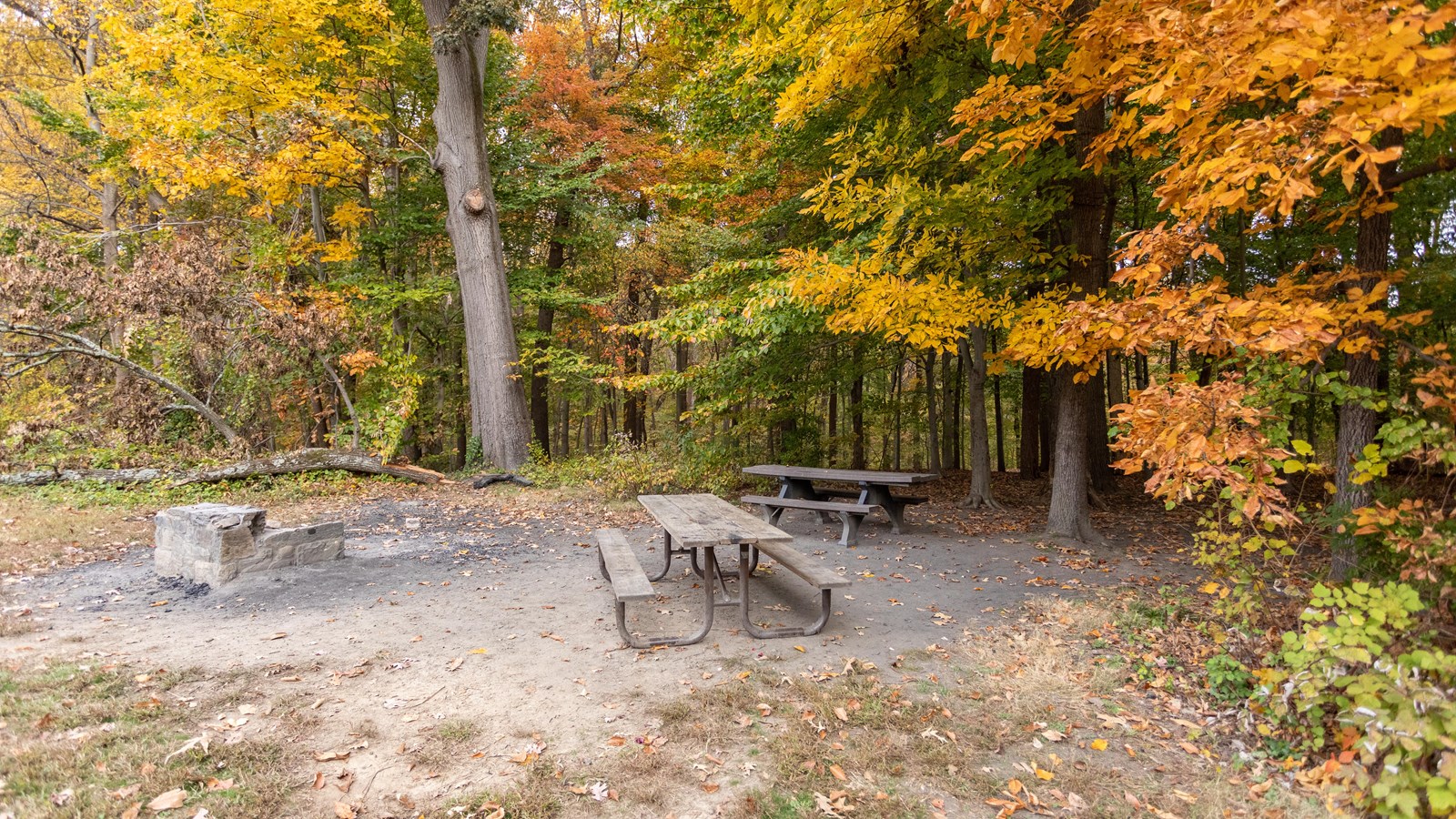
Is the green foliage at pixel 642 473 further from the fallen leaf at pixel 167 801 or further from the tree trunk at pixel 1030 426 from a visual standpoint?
the fallen leaf at pixel 167 801

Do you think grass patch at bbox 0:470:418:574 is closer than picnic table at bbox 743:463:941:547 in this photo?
Yes

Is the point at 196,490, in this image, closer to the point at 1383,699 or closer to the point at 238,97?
the point at 238,97

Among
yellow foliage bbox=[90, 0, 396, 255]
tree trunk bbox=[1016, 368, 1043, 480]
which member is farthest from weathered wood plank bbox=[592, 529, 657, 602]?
tree trunk bbox=[1016, 368, 1043, 480]

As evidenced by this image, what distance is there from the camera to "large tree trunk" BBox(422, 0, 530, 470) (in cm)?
1168

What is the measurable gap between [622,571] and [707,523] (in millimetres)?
721

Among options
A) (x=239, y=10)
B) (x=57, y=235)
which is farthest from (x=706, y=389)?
(x=57, y=235)

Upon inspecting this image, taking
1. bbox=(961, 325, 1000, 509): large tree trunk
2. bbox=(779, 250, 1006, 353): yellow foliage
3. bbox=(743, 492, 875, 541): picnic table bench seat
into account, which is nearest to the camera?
bbox=(779, 250, 1006, 353): yellow foliage

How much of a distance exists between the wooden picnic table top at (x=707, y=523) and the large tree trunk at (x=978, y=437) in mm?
4496

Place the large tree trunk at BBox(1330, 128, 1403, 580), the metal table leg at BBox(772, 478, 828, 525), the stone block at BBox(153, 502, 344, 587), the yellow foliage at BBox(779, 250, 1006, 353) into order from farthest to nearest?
the metal table leg at BBox(772, 478, 828, 525) < the yellow foliage at BBox(779, 250, 1006, 353) < the stone block at BBox(153, 502, 344, 587) < the large tree trunk at BBox(1330, 128, 1403, 580)

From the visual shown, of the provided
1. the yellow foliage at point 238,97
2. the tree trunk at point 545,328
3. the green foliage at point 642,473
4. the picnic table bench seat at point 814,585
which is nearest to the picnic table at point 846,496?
the green foliage at point 642,473

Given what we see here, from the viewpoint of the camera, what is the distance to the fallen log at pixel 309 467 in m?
9.79

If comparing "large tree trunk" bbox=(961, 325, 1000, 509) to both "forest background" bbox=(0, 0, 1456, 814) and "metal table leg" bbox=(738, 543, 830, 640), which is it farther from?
"metal table leg" bbox=(738, 543, 830, 640)

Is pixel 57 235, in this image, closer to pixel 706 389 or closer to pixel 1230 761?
pixel 706 389

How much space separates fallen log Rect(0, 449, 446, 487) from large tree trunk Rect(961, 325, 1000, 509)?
8.45m
